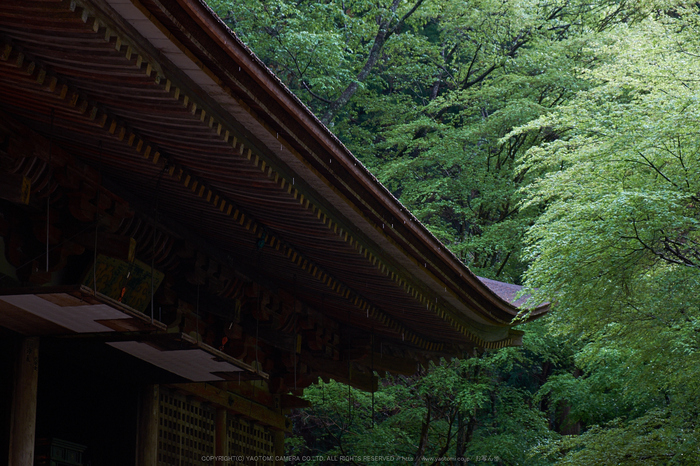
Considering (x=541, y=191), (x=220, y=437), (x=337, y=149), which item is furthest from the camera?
(x=541, y=191)

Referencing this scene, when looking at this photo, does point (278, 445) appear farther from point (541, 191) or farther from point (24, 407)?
point (541, 191)

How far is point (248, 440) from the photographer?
7.42 meters

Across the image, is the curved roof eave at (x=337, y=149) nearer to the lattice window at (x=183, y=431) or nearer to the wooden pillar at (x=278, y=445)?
the lattice window at (x=183, y=431)

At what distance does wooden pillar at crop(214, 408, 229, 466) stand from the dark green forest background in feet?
12.0

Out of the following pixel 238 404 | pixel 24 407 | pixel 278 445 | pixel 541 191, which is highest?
pixel 541 191

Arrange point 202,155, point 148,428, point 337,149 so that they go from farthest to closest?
1. point 148,428
2. point 337,149
3. point 202,155

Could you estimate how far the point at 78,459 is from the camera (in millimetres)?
5961

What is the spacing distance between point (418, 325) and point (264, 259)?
2.23 m

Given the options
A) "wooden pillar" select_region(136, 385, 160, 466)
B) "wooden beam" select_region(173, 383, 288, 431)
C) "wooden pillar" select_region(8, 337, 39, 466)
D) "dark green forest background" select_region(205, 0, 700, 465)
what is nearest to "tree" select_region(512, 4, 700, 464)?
"dark green forest background" select_region(205, 0, 700, 465)

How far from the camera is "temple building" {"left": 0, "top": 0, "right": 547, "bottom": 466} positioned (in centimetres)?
312

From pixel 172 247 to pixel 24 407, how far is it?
1.41m

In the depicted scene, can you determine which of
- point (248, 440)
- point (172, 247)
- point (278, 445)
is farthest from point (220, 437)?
point (172, 247)

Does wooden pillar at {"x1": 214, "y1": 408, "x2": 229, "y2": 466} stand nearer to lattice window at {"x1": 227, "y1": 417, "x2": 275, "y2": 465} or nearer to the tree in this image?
lattice window at {"x1": 227, "y1": 417, "x2": 275, "y2": 465}

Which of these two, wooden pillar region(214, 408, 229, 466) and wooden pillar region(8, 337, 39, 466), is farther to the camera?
wooden pillar region(214, 408, 229, 466)
